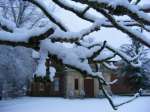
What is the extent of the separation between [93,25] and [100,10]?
192 mm

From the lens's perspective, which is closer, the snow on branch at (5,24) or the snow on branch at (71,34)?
the snow on branch at (71,34)

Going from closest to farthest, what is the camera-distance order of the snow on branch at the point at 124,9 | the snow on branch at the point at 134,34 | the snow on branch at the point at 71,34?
the snow on branch at the point at 124,9 < the snow on branch at the point at 134,34 < the snow on branch at the point at 71,34

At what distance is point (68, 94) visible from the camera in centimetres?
4762

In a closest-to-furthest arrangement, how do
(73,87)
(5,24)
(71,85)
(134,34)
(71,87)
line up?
(134,34), (5,24), (73,87), (71,87), (71,85)

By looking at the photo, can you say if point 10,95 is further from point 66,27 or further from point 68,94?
point 66,27

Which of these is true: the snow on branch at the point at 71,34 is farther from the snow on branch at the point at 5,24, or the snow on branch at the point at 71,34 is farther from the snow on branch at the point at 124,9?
the snow on branch at the point at 5,24

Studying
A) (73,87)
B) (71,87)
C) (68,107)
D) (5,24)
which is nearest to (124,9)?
(5,24)

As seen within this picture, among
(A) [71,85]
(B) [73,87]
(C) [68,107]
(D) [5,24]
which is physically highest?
(A) [71,85]

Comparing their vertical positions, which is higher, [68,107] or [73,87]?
[73,87]

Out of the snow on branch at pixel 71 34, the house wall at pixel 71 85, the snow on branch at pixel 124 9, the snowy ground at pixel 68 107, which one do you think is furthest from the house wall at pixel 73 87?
the snow on branch at pixel 124 9

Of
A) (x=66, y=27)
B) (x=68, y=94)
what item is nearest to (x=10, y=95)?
(x=68, y=94)

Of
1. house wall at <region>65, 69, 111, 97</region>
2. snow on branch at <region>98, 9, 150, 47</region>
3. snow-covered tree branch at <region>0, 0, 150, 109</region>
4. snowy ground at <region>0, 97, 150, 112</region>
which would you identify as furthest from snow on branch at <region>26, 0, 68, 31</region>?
house wall at <region>65, 69, 111, 97</region>

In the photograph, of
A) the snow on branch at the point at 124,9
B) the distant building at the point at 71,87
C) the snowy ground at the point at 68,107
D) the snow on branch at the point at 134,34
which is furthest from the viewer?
the distant building at the point at 71,87

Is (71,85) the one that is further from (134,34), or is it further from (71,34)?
(134,34)
